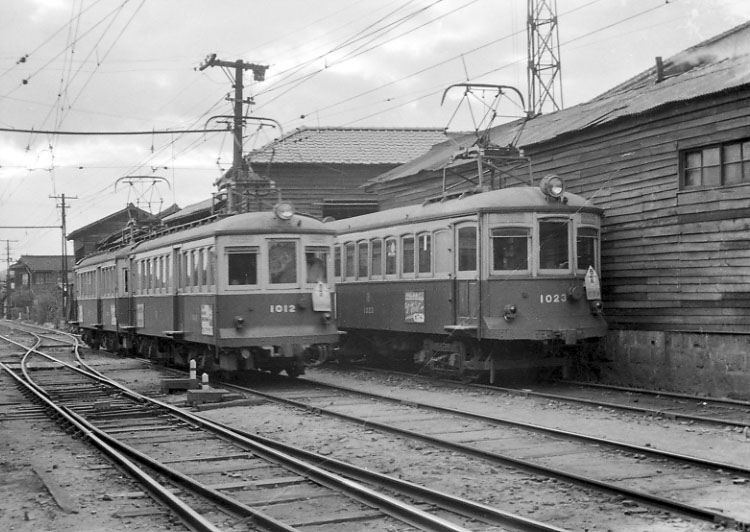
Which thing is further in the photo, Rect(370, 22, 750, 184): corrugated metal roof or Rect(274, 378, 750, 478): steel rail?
Rect(370, 22, 750, 184): corrugated metal roof

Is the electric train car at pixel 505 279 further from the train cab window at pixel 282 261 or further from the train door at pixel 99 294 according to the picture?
the train door at pixel 99 294

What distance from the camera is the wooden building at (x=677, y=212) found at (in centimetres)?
1474

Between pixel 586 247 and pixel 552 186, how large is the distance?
1203mm

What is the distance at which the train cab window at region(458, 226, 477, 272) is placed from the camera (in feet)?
51.2

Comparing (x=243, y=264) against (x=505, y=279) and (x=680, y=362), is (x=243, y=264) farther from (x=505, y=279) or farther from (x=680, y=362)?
(x=680, y=362)

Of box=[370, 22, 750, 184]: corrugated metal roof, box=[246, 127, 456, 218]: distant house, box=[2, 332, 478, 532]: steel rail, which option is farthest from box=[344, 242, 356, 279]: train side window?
box=[246, 127, 456, 218]: distant house

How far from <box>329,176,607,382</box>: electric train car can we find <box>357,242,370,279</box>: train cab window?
200cm

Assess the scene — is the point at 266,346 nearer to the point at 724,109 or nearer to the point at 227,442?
the point at 227,442

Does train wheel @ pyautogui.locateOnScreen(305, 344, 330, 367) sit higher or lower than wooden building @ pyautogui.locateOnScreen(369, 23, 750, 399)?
lower

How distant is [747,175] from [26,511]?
11446 millimetres

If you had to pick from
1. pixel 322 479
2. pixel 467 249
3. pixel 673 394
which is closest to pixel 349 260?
pixel 467 249

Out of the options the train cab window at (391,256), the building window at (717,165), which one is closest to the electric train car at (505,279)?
the train cab window at (391,256)

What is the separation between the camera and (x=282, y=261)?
16.5 meters

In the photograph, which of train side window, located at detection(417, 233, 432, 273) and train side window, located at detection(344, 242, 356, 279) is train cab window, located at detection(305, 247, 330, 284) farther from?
train side window, located at detection(344, 242, 356, 279)
